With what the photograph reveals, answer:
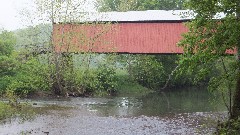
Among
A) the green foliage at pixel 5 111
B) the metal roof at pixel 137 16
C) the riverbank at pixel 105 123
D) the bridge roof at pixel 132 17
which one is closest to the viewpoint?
the riverbank at pixel 105 123

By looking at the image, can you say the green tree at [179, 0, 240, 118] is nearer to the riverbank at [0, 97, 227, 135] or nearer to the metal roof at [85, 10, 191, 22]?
the riverbank at [0, 97, 227, 135]

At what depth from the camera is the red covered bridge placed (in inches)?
1085

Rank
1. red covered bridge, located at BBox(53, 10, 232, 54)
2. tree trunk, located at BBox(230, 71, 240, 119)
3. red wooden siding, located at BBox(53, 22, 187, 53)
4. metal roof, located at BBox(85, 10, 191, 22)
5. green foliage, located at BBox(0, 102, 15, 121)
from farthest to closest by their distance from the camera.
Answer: red wooden siding, located at BBox(53, 22, 187, 53), red covered bridge, located at BBox(53, 10, 232, 54), metal roof, located at BBox(85, 10, 191, 22), green foliage, located at BBox(0, 102, 15, 121), tree trunk, located at BBox(230, 71, 240, 119)

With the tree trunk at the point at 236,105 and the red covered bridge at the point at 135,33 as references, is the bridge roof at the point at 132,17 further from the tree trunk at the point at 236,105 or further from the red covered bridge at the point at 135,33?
the tree trunk at the point at 236,105

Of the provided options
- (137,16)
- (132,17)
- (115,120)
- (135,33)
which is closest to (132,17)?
(132,17)

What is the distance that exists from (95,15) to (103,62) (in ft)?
17.7

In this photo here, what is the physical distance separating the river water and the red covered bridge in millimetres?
6757

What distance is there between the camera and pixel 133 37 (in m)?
28.6

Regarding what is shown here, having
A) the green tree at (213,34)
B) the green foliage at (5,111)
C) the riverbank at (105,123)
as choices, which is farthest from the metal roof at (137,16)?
the green tree at (213,34)

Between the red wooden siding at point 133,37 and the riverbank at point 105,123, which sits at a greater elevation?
the red wooden siding at point 133,37

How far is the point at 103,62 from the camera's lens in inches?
1227

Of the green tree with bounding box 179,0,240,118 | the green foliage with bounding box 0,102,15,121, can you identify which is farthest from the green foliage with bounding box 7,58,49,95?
the green tree with bounding box 179,0,240,118

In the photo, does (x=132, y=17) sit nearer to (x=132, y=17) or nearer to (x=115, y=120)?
(x=132, y=17)

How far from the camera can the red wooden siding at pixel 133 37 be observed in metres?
27.7
